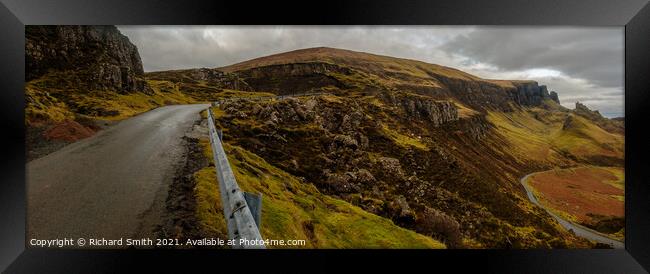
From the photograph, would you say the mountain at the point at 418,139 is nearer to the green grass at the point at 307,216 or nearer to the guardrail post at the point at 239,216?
the green grass at the point at 307,216

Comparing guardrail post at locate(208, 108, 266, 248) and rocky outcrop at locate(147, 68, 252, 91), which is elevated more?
rocky outcrop at locate(147, 68, 252, 91)

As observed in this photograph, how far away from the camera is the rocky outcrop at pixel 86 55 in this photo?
5734mm

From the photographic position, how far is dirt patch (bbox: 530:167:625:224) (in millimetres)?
6247

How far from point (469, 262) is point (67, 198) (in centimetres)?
720

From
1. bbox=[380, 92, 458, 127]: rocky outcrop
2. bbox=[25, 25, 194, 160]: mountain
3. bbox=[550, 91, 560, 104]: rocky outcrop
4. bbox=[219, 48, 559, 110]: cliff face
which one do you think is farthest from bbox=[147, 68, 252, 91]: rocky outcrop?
bbox=[550, 91, 560, 104]: rocky outcrop

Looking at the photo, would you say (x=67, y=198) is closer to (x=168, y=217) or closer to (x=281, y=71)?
(x=168, y=217)

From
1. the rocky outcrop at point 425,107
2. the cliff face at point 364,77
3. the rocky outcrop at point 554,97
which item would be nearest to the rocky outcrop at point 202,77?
the cliff face at point 364,77

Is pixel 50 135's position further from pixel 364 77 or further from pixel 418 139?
pixel 418 139

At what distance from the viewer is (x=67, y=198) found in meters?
4.45

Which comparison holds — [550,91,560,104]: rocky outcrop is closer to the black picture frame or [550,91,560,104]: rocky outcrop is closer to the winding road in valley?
the black picture frame

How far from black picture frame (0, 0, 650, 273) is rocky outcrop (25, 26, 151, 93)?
0.27 m
